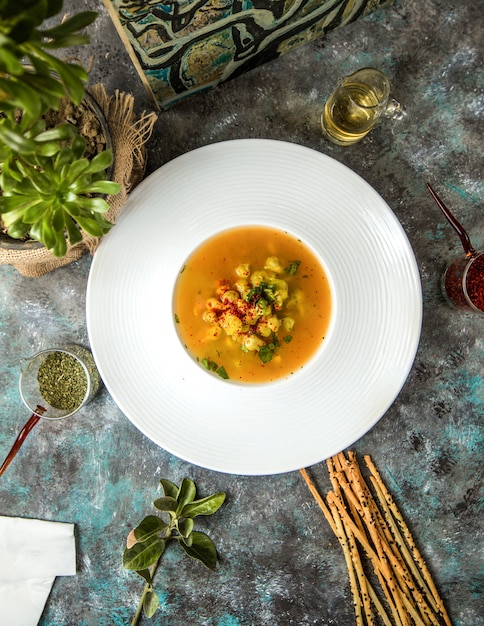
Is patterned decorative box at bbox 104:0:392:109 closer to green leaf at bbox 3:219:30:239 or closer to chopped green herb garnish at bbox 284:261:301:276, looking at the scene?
green leaf at bbox 3:219:30:239

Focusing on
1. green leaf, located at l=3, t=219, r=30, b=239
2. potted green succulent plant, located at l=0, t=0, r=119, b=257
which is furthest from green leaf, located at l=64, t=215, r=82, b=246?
green leaf, located at l=3, t=219, r=30, b=239

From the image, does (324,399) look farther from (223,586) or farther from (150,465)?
(223,586)

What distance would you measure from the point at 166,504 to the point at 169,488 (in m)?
0.06

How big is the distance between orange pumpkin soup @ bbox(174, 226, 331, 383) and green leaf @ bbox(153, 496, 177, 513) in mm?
493

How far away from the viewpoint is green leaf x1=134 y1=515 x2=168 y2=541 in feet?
6.13

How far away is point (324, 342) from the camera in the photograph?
1.77 m

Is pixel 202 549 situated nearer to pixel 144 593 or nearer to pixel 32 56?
pixel 144 593

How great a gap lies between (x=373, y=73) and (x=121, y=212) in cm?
94

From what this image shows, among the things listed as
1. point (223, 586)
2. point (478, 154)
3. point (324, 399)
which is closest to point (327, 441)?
point (324, 399)

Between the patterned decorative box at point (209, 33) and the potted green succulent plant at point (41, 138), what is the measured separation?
0.86 feet

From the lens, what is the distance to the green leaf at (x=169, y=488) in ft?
6.24

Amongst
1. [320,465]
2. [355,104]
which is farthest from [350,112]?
[320,465]

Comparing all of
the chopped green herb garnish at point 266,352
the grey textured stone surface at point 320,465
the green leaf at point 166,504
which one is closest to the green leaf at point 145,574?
the grey textured stone surface at point 320,465

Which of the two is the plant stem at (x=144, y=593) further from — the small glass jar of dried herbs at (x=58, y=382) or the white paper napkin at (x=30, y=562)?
the small glass jar of dried herbs at (x=58, y=382)
